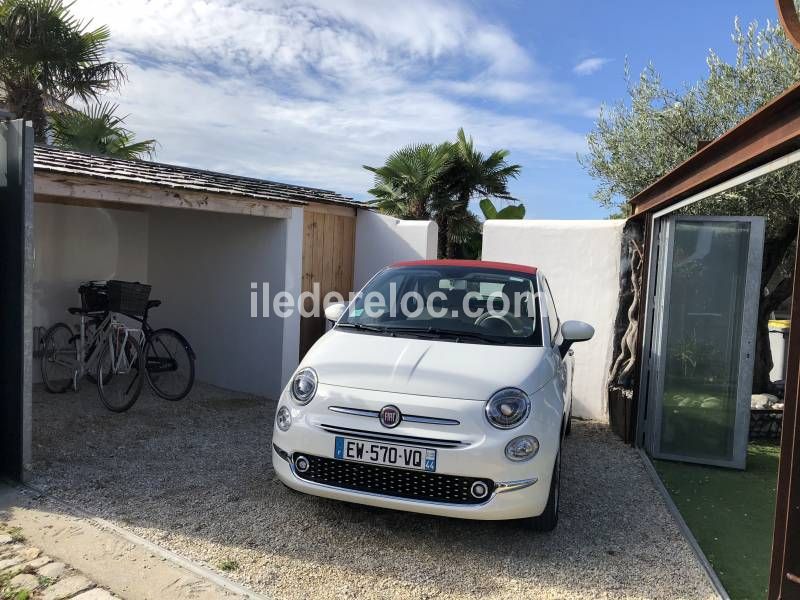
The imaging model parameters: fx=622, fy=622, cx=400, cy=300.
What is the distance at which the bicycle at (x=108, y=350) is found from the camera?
255 inches

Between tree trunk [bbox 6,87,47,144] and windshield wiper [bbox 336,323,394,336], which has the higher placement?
tree trunk [bbox 6,87,47,144]

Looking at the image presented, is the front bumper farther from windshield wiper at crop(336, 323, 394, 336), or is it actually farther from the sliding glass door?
the sliding glass door

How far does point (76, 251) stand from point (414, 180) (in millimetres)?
8051

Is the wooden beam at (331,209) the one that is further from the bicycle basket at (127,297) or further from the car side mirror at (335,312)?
the car side mirror at (335,312)

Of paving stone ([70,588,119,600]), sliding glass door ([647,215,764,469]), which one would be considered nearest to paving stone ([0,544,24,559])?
paving stone ([70,588,119,600])

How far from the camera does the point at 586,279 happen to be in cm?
731

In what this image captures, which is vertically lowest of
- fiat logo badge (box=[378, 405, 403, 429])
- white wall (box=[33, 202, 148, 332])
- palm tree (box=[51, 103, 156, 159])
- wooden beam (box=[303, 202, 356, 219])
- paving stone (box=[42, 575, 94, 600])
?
paving stone (box=[42, 575, 94, 600])

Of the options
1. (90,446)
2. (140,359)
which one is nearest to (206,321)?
(140,359)

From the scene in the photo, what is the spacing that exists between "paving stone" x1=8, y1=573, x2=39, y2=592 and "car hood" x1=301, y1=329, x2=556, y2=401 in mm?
1801

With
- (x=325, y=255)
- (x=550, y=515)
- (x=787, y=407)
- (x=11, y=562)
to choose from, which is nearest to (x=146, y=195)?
(x=325, y=255)

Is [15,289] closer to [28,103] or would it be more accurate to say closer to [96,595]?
[96,595]

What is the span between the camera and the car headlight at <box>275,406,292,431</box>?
151 inches

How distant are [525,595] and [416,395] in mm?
1199

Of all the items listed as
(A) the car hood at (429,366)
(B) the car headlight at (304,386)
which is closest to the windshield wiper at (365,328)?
(A) the car hood at (429,366)
